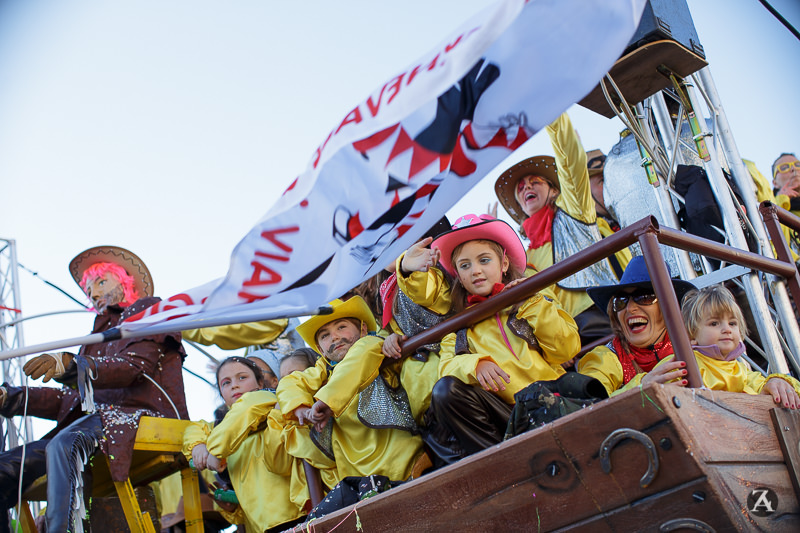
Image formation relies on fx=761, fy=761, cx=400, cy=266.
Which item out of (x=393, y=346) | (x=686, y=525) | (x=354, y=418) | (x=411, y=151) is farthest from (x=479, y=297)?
(x=686, y=525)

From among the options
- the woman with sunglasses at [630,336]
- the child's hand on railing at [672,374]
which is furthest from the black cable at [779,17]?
the child's hand on railing at [672,374]

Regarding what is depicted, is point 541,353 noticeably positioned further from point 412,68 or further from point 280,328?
point 280,328

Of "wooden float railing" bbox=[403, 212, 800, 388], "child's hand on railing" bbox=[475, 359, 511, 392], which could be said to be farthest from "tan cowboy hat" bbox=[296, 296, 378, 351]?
"child's hand on railing" bbox=[475, 359, 511, 392]

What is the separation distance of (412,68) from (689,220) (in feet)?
8.68

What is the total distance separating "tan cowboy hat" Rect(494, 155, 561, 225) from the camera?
16.9 ft

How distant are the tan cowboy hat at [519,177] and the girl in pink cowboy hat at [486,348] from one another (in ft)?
5.65

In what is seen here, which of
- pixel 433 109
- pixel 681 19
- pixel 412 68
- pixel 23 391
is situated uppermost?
pixel 681 19

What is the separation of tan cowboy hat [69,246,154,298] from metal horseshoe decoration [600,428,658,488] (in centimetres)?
405

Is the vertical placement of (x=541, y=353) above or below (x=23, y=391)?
below

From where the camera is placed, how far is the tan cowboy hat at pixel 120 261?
5.33 metres

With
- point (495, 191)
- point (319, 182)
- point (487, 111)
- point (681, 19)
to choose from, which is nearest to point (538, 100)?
point (487, 111)

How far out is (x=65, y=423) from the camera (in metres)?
4.45

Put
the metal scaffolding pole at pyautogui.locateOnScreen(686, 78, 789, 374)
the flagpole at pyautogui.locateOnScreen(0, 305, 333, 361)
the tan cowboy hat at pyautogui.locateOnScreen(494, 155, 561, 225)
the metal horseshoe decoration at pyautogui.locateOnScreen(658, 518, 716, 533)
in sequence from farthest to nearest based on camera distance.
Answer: the tan cowboy hat at pyautogui.locateOnScreen(494, 155, 561, 225) → the metal scaffolding pole at pyautogui.locateOnScreen(686, 78, 789, 374) → the flagpole at pyautogui.locateOnScreen(0, 305, 333, 361) → the metal horseshoe decoration at pyautogui.locateOnScreen(658, 518, 716, 533)

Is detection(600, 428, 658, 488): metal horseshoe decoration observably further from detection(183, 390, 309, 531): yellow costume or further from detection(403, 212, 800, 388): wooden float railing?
detection(183, 390, 309, 531): yellow costume
